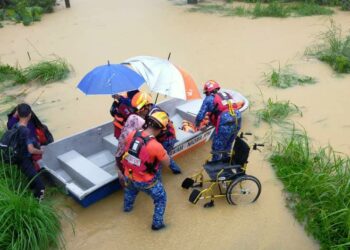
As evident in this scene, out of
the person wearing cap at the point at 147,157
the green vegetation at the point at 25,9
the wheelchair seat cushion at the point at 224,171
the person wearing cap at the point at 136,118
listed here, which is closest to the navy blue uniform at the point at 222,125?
the wheelchair seat cushion at the point at 224,171

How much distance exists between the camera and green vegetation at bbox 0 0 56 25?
1344 centimetres

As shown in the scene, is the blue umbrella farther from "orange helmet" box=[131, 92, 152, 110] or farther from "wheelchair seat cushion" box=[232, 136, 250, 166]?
"wheelchair seat cushion" box=[232, 136, 250, 166]

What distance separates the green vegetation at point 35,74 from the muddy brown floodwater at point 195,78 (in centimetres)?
27

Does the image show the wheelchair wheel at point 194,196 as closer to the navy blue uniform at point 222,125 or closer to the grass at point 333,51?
the navy blue uniform at point 222,125

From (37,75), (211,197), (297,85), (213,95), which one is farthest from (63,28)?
(211,197)

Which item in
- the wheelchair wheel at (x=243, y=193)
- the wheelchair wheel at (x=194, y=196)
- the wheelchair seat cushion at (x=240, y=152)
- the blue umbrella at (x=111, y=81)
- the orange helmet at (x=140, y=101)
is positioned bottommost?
the wheelchair wheel at (x=243, y=193)

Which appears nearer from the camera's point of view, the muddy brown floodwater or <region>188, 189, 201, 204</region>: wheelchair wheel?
the muddy brown floodwater

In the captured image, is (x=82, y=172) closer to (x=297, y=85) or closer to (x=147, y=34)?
(x=297, y=85)

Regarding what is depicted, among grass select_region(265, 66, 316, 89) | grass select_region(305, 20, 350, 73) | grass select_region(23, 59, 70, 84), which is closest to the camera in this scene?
grass select_region(265, 66, 316, 89)

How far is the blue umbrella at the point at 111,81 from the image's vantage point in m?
5.00

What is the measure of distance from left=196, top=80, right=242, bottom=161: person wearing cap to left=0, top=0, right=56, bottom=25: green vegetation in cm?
1002

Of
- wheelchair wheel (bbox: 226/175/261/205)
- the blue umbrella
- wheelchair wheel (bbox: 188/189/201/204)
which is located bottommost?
wheelchair wheel (bbox: 226/175/261/205)

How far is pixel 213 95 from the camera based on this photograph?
5.49 meters

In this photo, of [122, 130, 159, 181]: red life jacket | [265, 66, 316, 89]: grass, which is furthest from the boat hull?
[265, 66, 316, 89]: grass
